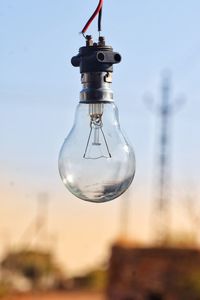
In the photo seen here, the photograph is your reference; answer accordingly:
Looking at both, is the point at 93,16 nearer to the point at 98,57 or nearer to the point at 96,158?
the point at 98,57

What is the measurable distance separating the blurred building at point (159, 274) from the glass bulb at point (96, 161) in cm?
1026

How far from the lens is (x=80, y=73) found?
3.18 m

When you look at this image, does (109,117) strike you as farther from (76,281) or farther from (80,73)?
(76,281)

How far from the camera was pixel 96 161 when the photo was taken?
9.94 ft

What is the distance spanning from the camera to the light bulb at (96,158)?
303 centimetres

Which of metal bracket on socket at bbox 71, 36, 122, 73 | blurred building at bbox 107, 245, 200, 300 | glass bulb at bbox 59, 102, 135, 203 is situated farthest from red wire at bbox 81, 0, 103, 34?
blurred building at bbox 107, 245, 200, 300

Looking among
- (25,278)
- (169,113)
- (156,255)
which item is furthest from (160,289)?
(25,278)

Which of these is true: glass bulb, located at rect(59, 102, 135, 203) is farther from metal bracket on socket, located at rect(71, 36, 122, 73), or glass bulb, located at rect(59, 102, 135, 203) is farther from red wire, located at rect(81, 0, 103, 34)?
red wire, located at rect(81, 0, 103, 34)

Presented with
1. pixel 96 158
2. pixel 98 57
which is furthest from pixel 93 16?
pixel 96 158

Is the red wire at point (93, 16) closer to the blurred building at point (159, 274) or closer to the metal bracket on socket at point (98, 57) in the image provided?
the metal bracket on socket at point (98, 57)

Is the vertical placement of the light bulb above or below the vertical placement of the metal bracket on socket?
below

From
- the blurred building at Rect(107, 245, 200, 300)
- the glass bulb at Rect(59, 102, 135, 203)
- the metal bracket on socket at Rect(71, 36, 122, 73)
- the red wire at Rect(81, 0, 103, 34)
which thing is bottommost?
the blurred building at Rect(107, 245, 200, 300)

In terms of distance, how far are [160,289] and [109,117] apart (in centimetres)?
1089

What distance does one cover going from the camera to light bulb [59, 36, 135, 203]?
303cm
